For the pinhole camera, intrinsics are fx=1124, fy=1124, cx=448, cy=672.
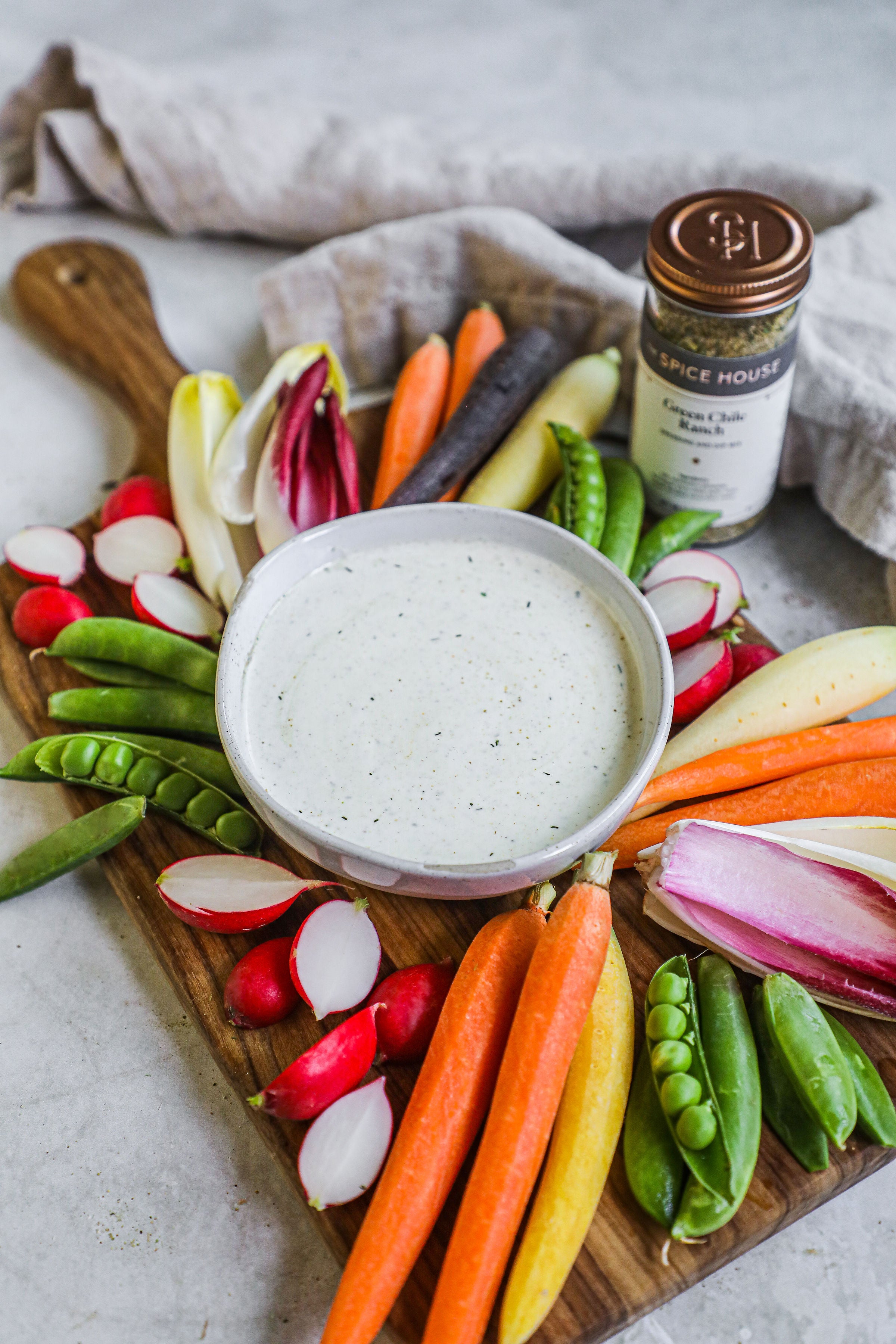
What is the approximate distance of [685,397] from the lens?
2.06 meters

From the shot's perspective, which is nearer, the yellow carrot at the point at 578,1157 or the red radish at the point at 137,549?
the yellow carrot at the point at 578,1157

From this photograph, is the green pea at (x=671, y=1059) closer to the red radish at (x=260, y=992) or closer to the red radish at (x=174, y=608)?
the red radish at (x=260, y=992)

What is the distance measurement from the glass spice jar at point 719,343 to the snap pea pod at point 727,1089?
3.21ft

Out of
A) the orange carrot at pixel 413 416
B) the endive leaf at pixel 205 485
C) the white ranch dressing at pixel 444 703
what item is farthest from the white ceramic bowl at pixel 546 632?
the orange carrot at pixel 413 416

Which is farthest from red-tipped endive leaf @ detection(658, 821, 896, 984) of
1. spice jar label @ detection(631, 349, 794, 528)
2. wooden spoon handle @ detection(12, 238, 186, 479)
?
wooden spoon handle @ detection(12, 238, 186, 479)

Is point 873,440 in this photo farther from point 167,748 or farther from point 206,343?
point 206,343

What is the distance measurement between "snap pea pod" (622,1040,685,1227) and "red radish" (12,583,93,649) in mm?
1303

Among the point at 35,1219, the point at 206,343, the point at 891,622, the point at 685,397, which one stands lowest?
the point at 35,1219

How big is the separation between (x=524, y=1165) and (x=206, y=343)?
220cm

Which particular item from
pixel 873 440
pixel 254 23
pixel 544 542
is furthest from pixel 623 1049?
pixel 254 23

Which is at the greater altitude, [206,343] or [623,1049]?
[206,343]

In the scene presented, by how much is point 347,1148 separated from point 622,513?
49.3 inches

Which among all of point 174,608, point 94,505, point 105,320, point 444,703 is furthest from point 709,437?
point 105,320

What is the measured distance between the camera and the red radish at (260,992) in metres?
1.62
